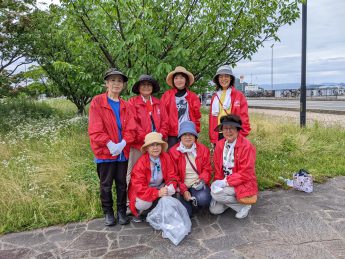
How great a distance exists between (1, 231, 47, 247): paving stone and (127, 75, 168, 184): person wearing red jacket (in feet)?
4.95

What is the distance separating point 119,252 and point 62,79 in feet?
31.0

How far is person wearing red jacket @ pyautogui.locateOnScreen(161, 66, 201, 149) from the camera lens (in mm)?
4293

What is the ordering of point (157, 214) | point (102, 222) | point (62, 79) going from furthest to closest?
point (62, 79) < point (102, 222) < point (157, 214)

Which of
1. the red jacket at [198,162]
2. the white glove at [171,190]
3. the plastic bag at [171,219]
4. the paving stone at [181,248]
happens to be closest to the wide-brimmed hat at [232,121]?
the red jacket at [198,162]

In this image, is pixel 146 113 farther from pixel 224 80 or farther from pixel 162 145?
pixel 224 80

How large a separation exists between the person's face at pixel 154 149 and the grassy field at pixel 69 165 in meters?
1.16

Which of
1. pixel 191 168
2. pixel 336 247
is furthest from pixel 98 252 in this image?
pixel 336 247

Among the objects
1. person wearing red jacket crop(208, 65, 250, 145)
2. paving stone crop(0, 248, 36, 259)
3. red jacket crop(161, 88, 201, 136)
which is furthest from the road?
paving stone crop(0, 248, 36, 259)

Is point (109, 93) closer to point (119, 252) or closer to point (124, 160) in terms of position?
point (124, 160)

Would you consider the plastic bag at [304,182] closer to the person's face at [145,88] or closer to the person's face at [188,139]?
the person's face at [188,139]

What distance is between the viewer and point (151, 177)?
393 cm

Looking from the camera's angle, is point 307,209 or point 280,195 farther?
point 280,195

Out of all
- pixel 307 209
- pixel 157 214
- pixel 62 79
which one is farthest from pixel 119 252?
pixel 62 79

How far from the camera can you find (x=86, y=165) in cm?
567
